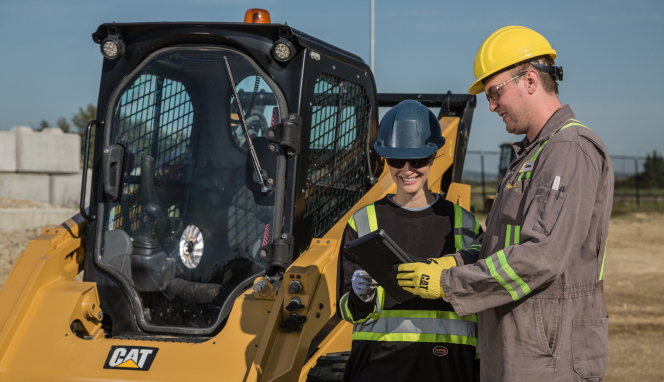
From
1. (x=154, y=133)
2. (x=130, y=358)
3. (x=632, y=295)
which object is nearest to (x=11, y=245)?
(x=154, y=133)

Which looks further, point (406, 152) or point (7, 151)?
point (7, 151)

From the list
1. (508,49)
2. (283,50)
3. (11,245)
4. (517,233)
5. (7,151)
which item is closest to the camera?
(517,233)

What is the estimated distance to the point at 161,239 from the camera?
11.8 feet

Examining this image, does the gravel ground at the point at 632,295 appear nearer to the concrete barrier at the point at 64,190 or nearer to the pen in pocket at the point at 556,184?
the concrete barrier at the point at 64,190

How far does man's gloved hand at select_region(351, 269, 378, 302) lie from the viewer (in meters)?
2.28

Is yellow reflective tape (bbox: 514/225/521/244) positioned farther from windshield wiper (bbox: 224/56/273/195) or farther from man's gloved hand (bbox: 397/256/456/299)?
windshield wiper (bbox: 224/56/273/195)

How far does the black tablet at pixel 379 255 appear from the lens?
6.98ft

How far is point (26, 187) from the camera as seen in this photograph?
16.4 m

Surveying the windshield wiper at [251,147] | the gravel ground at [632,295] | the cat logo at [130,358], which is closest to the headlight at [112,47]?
the windshield wiper at [251,147]

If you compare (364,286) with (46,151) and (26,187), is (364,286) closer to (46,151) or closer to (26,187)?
(26,187)

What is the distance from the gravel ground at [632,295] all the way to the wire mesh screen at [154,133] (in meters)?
4.26

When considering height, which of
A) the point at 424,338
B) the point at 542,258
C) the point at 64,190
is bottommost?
the point at 64,190

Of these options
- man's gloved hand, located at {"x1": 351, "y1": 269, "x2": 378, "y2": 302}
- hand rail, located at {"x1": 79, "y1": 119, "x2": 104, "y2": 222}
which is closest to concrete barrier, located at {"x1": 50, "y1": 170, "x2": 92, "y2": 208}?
hand rail, located at {"x1": 79, "y1": 119, "x2": 104, "y2": 222}

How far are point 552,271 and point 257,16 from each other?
245cm
